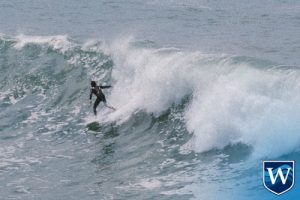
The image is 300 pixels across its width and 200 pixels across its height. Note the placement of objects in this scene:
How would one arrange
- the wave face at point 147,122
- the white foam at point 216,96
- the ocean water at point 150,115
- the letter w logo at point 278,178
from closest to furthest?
1. the letter w logo at point 278,178
2. the ocean water at point 150,115
3. the wave face at point 147,122
4. the white foam at point 216,96

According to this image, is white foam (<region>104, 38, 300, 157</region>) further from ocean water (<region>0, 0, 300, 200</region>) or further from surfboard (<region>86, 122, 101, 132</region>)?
surfboard (<region>86, 122, 101, 132</region>)

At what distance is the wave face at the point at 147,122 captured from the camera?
15961 millimetres

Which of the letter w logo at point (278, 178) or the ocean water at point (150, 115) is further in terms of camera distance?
the ocean water at point (150, 115)

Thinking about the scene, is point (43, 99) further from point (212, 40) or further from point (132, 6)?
point (132, 6)

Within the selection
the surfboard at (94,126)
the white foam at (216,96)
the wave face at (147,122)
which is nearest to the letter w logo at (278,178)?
the wave face at (147,122)

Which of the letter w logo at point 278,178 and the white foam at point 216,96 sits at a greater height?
the white foam at point 216,96

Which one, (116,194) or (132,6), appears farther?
(132,6)

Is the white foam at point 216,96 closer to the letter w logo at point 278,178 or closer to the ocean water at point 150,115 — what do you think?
the ocean water at point 150,115

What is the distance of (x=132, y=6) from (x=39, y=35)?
1105 centimetres

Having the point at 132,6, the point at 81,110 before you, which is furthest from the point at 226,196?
the point at 132,6

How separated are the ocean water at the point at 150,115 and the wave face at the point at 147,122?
34 millimetres

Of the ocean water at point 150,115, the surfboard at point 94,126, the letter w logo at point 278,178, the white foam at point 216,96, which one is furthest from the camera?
the surfboard at point 94,126

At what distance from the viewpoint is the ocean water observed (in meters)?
15.7

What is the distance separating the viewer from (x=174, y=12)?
40.0 metres
